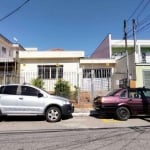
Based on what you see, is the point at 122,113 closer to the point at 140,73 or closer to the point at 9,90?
the point at 9,90

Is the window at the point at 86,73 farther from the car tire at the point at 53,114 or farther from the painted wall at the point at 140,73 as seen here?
the car tire at the point at 53,114

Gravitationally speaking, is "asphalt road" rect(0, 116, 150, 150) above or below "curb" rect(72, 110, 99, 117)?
below

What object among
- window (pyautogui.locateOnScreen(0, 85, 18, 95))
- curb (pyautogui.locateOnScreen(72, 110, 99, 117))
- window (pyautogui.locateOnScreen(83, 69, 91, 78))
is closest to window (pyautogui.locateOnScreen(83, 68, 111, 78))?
window (pyautogui.locateOnScreen(83, 69, 91, 78))

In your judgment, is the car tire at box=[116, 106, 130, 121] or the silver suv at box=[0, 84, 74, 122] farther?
the car tire at box=[116, 106, 130, 121]

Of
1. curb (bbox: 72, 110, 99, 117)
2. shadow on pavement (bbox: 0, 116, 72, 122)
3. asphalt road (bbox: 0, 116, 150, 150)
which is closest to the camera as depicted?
asphalt road (bbox: 0, 116, 150, 150)

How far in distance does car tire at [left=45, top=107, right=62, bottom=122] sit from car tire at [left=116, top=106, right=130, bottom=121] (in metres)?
2.85

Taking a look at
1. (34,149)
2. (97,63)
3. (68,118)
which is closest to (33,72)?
(97,63)

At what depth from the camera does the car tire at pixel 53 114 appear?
13.1 metres

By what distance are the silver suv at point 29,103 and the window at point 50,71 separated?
13036 millimetres

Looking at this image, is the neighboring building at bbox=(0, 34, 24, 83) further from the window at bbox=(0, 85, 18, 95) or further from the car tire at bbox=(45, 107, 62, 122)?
the car tire at bbox=(45, 107, 62, 122)

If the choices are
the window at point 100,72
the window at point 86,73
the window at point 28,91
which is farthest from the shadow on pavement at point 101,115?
the window at point 100,72

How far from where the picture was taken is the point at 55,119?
1312 cm

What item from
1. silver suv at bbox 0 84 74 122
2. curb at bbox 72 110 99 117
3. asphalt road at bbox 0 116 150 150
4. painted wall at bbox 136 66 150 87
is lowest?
asphalt road at bbox 0 116 150 150

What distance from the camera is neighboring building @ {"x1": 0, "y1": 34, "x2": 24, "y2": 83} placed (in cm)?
2167
